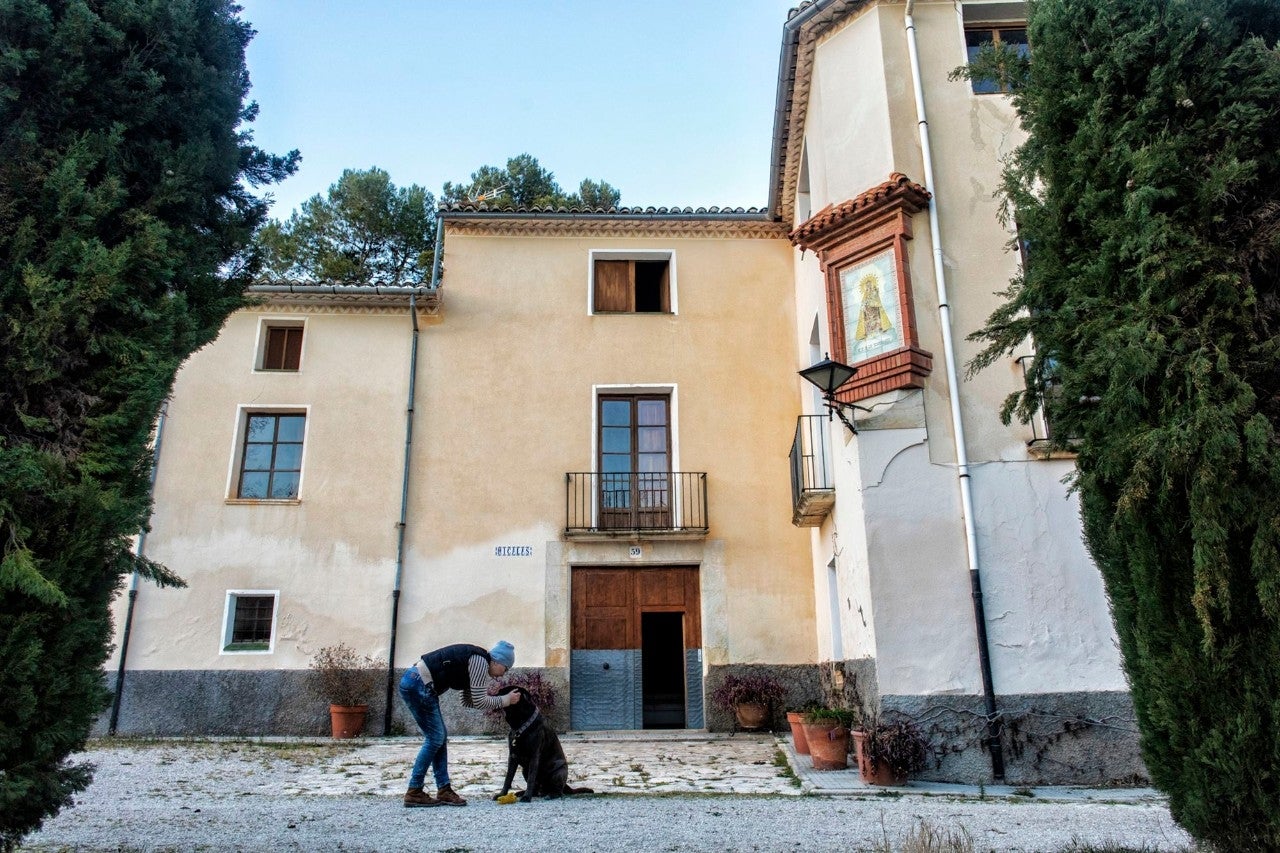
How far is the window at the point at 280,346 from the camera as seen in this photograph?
13531 millimetres

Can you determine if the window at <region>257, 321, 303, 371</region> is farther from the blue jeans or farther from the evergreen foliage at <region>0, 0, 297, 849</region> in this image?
the evergreen foliage at <region>0, 0, 297, 849</region>

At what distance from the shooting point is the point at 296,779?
→ 8.09 m

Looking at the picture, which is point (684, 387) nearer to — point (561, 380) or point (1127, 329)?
point (561, 380)

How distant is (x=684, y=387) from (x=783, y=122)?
401 cm

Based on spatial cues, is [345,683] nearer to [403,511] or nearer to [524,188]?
[403,511]

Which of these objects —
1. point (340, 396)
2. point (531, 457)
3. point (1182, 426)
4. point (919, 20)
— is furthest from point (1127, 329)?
point (340, 396)

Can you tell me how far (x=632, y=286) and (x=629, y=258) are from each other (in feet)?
1.60

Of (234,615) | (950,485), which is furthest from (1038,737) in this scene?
(234,615)

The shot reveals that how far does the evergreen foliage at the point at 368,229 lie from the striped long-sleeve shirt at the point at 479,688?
16.9 m

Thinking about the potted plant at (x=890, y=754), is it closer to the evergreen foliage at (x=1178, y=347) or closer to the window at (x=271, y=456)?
the evergreen foliage at (x=1178, y=347)

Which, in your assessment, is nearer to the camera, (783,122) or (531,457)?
(783,122)

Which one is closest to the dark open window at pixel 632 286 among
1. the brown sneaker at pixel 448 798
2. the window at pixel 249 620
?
the window at pixel 249 620

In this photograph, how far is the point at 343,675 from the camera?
12.0 m

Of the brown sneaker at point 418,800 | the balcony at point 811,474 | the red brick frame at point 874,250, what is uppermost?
the red brick frame at point 874,250
